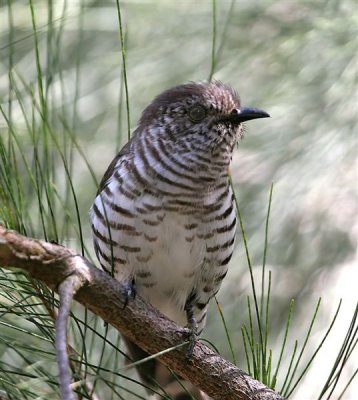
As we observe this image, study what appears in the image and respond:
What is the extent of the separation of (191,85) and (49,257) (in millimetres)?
1262

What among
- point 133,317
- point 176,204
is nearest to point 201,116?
point 176,204

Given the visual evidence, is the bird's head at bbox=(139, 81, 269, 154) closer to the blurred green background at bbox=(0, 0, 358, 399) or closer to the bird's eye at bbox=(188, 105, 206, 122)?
the bird's eye at bbox=(188, 105, 206, 122)


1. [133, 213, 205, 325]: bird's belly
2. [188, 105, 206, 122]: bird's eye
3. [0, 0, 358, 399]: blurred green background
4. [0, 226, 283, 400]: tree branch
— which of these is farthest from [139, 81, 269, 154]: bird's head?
[0, 226, 283, 400]: tree branch

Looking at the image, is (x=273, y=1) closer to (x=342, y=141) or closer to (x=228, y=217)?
(x=342, y=141)

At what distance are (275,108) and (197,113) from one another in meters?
0.28

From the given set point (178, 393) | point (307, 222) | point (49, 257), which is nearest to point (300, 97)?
point (307, 222)

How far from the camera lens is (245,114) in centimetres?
245

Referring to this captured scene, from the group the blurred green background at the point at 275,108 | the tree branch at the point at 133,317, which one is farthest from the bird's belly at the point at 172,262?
the tree branch at the point at 133,317

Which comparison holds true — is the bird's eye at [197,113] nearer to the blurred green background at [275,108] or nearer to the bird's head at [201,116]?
the bird's head at [201,116]

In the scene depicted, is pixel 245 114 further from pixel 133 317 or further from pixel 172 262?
pixel 133 317

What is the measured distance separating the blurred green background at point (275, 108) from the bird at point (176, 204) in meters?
0.17

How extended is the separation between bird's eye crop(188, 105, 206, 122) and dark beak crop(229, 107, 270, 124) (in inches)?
4.0

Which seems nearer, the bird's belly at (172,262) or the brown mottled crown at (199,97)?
the bird's belly at (172,262)

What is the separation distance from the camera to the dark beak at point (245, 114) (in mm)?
2393
